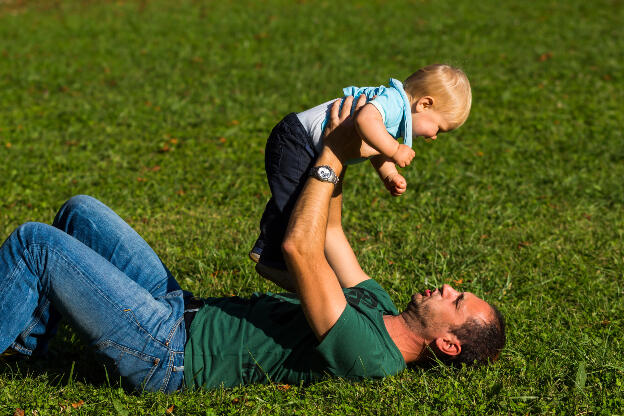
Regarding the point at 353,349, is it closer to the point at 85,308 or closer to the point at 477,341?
the point at 477,341

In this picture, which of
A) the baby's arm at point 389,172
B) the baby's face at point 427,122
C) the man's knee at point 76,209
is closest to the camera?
the baby's arm at point 389,172

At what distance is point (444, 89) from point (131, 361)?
226cm

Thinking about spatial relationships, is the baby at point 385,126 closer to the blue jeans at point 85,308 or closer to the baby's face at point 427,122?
the baby's face at point 427,122

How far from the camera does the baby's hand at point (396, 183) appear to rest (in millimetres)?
3596

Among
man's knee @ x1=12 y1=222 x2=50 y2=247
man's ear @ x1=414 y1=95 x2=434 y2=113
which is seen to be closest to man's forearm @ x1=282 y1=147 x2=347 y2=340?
man's ear @ x1=414 y1=95 x2=434 y2=113

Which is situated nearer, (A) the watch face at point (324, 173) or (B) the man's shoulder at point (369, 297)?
(A) the watch face at point (324, 173)

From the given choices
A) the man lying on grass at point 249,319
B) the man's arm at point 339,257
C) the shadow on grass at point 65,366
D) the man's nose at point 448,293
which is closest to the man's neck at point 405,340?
the man lying on grass at point 249,319

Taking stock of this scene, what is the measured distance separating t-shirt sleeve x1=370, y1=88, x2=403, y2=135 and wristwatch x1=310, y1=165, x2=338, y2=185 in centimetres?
41

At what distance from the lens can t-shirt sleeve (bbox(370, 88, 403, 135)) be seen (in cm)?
352

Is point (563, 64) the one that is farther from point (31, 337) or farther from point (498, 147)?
point (31, 337)

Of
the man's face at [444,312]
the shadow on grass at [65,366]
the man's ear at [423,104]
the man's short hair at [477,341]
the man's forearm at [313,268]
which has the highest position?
the man's ear at [423,104]

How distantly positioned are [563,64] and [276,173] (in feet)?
29.8

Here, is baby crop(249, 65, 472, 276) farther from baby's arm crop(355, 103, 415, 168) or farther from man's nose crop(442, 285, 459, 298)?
man's nose crop(442, 285, 459, 298)

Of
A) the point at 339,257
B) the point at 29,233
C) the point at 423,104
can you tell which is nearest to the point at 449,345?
the point at 339,257
